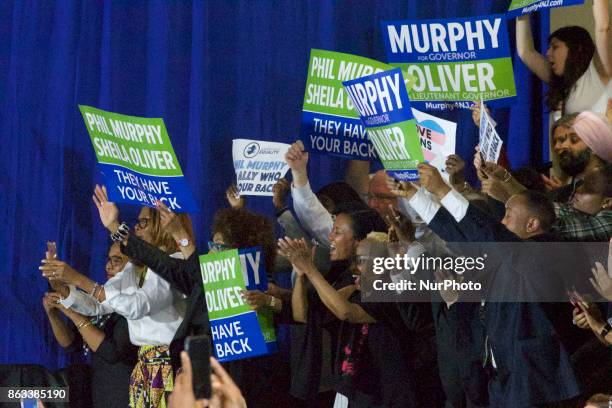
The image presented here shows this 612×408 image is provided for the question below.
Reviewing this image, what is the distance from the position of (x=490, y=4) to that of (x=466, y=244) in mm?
2133

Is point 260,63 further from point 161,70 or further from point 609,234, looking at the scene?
point 609,234

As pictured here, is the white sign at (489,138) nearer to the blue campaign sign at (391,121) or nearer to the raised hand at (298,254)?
the blue campaign sign at (391,121)

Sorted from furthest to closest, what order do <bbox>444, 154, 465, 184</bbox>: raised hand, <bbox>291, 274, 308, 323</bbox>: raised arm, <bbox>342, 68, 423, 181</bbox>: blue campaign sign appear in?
<bbox>291, 274, 308, 323</bbox>: raised arm, <bbox>444, 154, 465, 184</bbox>: raised hand, <bbox>342, 68, 423, 181</bbox>: blue campaign sign

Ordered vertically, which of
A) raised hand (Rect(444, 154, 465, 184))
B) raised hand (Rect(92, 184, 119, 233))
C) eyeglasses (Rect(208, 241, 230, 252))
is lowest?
eyeglasses (Rect(208, 241, 230, 252))

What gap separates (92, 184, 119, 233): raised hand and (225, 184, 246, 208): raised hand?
1.76ft

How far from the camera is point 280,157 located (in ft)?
17.5

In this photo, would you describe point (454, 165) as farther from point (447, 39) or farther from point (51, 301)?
point (51, 301)

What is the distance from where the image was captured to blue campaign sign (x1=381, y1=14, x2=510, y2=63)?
16.0 feet

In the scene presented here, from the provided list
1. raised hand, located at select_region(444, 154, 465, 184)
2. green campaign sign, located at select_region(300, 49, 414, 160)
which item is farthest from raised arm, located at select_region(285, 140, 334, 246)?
raised hand, located at select_region(444, 154, 465, 184)

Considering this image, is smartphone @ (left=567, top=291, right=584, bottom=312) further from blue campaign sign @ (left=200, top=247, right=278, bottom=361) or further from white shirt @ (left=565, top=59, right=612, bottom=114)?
blue campaign sign @ (left=200, top=247, right=278, bottom=361)

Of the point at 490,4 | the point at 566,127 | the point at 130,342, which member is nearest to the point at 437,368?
the point at 566,127

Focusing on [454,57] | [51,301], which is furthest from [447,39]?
[51,301]

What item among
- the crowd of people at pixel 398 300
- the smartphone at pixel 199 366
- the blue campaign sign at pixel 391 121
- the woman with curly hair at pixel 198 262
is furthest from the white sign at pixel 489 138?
the smartphone at pixel 199 366

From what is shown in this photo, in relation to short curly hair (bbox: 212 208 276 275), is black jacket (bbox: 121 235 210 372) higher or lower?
lower
